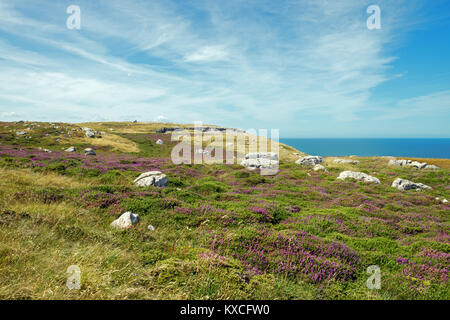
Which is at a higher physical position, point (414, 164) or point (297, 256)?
point (414, 164)

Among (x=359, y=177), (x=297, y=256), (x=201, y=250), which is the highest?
(x=201, y=250)

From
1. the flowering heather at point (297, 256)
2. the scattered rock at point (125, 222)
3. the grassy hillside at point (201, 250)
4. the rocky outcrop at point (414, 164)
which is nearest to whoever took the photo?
the grassy hillside at point (201, 250)

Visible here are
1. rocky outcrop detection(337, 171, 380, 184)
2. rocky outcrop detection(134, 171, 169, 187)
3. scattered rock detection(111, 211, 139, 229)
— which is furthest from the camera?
rocky outcrop detection(337, 171, 380, 184)

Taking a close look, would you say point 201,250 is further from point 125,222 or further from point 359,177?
point 359,177

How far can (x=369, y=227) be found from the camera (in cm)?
980

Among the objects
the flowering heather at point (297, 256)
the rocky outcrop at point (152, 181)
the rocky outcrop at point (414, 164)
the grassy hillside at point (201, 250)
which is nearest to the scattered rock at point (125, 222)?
the grassy hillside at point (201, 250)

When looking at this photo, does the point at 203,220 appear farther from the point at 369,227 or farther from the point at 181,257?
the point at 369,227

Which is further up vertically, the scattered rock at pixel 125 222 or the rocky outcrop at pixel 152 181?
the rocky outcrop at pixel 152 181

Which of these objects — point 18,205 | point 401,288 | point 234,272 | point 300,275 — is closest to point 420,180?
point 401,288

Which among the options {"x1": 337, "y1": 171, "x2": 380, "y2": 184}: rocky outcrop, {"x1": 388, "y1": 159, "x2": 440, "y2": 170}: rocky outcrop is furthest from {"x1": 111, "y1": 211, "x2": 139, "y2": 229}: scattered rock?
{"x1": 388, "y1": 159, "x2": 440, "y2": 170}: rocky outcrop

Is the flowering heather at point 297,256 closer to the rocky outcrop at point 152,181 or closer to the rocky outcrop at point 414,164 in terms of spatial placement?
the rocky outcrop at point 152,181

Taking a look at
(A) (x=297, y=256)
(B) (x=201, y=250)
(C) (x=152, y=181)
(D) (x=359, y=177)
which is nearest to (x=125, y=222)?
(B) (x=201, y=250)

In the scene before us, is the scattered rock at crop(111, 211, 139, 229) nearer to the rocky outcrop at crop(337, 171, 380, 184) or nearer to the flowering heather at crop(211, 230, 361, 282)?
the flowering heather at crop(211, 230, 361, 282)
